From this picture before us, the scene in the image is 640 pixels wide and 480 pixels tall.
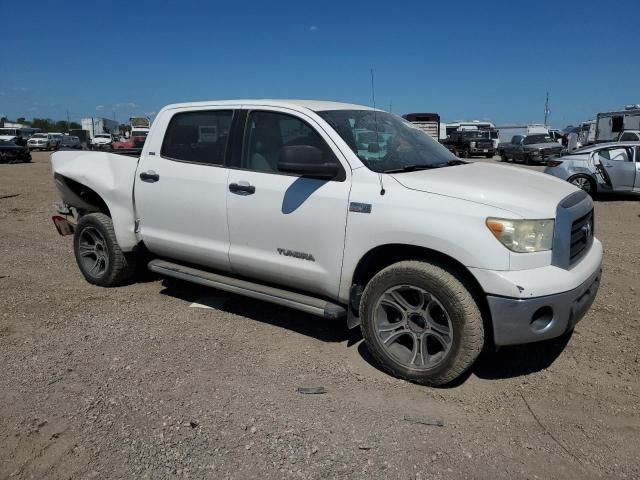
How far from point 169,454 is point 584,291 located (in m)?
2.68

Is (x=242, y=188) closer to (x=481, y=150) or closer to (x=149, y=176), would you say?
(x=149, y=176)

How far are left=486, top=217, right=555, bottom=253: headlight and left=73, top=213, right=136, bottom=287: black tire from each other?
373 centimetres

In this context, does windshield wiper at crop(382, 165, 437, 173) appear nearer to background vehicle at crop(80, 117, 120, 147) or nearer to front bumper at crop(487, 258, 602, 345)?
front bumper at crop(487, 258, 602, 345)

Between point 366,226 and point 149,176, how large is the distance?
2288 millimetres

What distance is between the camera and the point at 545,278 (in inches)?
122

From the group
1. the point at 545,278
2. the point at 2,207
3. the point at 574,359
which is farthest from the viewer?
the point at 2,207

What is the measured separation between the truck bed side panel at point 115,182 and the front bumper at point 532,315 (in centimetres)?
345

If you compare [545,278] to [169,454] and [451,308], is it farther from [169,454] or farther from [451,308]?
[169,454]

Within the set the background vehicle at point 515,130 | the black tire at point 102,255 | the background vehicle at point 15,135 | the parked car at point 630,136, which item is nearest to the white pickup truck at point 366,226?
the black tire at point 102,255

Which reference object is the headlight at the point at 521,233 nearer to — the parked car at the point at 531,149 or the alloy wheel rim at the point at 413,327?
the alloy wheel rim at the point at 413,327

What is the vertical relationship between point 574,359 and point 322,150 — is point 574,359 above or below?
below

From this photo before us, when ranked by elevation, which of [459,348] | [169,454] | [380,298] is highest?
[380,298]

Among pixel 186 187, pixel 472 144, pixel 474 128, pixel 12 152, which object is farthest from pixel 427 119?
pixel 186 187

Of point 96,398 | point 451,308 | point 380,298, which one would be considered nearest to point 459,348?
point 451,308
